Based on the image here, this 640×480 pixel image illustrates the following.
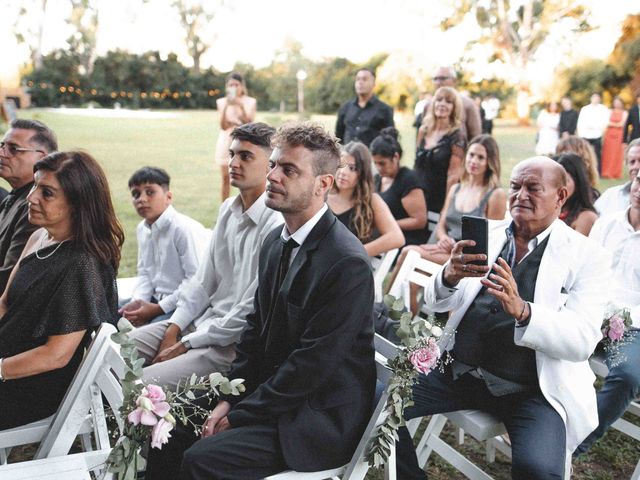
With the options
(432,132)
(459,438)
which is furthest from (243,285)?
(432,132)

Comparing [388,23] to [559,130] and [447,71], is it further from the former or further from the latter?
[447,71]

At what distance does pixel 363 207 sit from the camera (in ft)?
13.9

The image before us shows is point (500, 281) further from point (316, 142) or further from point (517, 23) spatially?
point (517, 23)

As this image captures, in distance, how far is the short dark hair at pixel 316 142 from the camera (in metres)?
2.35

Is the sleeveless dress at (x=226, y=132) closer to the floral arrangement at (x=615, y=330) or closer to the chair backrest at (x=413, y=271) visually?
the chair backrest at (x=413, y=271)

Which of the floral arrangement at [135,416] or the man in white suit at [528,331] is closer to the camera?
the floral arrangement at [135,416]

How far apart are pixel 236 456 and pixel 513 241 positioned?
1.55m

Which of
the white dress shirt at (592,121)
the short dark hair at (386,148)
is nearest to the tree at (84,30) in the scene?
the white dress shirt at (592,121)

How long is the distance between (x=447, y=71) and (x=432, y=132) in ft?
3.49

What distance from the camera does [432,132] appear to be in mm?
5805

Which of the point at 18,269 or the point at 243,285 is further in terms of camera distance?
the point at 243,285

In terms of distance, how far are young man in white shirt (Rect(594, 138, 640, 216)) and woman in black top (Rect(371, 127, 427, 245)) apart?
1.33m

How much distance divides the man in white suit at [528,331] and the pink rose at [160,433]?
48.5 inches

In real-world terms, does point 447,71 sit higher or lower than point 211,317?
higher
